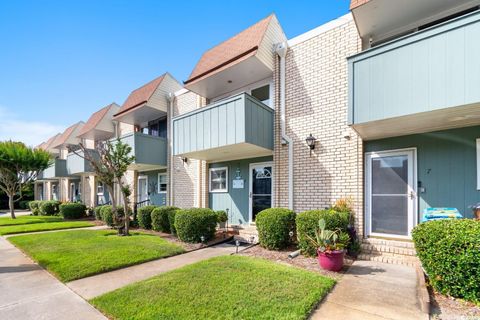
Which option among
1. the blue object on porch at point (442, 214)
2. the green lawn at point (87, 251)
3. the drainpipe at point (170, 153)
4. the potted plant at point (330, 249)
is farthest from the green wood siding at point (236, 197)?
the blue object on porch at point (442, 214)

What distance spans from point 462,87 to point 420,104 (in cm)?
62

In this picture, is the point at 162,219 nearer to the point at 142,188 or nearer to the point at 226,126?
the point at 226,126

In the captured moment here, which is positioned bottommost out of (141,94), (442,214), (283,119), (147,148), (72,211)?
(72,211)

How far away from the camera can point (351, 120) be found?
17.4 feet

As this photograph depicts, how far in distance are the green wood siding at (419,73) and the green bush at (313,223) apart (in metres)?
2.30

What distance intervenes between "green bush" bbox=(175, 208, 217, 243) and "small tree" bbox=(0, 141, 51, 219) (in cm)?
1491

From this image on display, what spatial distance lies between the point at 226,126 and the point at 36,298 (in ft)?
18.2

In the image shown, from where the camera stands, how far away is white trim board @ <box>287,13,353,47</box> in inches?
270

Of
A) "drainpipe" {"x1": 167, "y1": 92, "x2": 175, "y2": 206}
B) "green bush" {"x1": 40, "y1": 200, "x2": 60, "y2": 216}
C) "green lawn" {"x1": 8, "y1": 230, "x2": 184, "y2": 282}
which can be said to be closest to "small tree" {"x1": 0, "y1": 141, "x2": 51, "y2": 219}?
"green bush" {"x1": 40, "y1": 200, "x2": 60, "y2": 216}

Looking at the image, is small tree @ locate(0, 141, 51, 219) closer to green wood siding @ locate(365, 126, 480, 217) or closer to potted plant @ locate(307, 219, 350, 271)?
potted plant @ locate(307, 219, 350, 271)

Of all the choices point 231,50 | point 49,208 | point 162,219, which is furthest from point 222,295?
point 49,208

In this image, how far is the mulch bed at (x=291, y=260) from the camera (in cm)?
491

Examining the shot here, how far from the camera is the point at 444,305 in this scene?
3479mm

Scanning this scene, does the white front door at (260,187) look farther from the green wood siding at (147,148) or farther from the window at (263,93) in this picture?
the green wood siding at (147,148)
